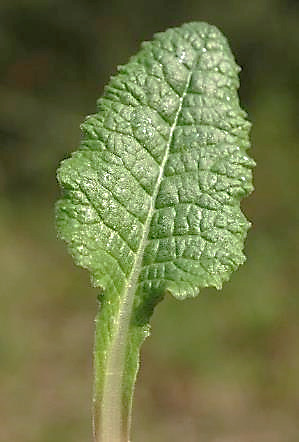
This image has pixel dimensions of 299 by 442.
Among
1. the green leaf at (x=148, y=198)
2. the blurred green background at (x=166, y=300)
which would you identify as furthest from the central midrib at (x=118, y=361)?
the blurred green background at (x=166, y=300)

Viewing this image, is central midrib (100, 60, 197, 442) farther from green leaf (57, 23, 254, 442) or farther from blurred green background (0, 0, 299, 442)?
blurred green background (0, 0, 299, 442)

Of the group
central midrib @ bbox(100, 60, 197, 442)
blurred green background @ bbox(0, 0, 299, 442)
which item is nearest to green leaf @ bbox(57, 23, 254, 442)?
central midrib @ bbox(100, 60, 197, 442)

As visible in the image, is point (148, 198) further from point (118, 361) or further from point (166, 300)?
point (166, 300)

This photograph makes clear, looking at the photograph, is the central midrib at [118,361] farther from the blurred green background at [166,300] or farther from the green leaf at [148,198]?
the blurred green background at [166,300]

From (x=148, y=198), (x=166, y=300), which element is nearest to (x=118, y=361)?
(x=148, y=198)
